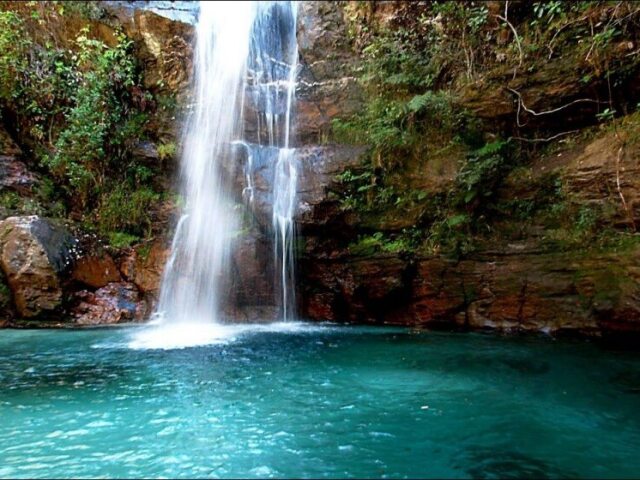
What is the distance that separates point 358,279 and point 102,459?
24.6 ft

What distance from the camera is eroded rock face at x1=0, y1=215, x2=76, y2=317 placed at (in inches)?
392

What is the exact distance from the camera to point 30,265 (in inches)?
392

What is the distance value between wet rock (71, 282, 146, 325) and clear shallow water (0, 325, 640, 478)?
9.48 ft

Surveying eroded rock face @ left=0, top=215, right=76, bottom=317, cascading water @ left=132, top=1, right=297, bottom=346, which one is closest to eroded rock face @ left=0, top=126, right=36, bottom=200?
eroded rock face @ left=0, top=215, right=76, bottom=317

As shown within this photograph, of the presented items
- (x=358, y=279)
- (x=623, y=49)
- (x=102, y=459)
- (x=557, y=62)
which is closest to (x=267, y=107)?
(x=358, y=279)

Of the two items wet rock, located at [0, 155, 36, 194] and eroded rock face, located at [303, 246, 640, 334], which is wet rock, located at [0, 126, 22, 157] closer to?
wet rock, located at [0, 155, 36, 194]

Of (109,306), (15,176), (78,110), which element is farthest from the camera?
(78,110)

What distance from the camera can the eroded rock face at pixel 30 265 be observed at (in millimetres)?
9945

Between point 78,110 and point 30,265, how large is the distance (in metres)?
4.72

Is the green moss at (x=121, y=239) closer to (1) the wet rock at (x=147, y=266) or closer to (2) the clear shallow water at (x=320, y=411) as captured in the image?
(1) the wet rock at (x=147, y=266)

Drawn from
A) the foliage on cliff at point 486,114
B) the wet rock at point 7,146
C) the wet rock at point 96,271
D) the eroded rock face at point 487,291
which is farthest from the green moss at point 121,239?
the foliage on cliff at point 486,114

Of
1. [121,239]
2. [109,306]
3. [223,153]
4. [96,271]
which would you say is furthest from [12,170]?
[223,153]

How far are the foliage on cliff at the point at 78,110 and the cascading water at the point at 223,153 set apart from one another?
4.88 ft

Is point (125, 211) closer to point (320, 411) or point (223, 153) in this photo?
point (223, 153)
